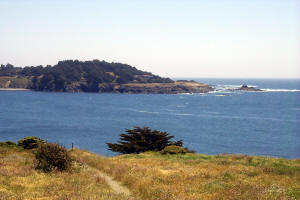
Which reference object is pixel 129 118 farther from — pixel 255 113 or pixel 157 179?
pixel 157 179

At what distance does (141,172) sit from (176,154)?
1387 cm

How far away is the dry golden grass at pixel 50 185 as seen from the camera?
13.7 metres

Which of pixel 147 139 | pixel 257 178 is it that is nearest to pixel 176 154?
pixel 147 139

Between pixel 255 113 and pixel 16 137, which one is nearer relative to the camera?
pixel 16 137

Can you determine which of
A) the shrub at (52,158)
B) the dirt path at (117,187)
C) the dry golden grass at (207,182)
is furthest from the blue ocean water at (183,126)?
the dirt path at (117,187)

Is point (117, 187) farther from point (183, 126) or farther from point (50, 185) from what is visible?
point (183, 126)

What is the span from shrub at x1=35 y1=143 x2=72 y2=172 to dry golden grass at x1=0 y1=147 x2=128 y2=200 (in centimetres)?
66

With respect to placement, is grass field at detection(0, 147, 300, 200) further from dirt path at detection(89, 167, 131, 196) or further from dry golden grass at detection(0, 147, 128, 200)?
dirt path at detection(89, 167, 131, 196)

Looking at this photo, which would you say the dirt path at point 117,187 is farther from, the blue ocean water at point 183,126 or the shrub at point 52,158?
the blue ocean water at point 183,126

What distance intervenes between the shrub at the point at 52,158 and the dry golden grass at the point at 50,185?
66cm

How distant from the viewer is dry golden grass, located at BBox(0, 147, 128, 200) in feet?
45.0

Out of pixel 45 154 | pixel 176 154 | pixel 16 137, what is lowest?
pixel 16 137

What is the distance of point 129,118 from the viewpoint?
125 metres

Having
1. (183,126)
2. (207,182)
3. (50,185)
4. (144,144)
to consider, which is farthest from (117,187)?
(183,126)
